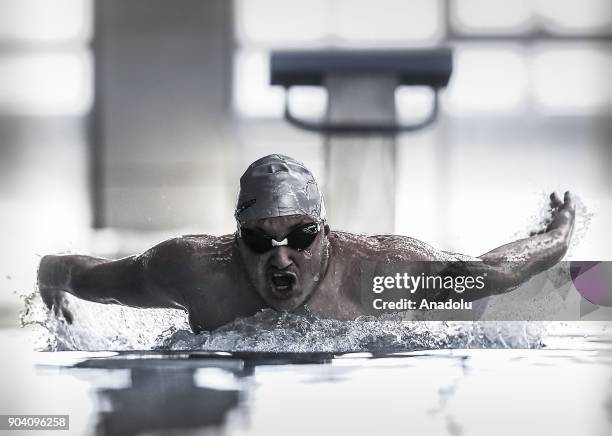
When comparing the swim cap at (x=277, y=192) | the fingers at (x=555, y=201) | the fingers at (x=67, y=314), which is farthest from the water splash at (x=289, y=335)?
the fingers at (x=555, y=201)

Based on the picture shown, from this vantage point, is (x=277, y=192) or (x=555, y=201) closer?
(x=277, y=192)

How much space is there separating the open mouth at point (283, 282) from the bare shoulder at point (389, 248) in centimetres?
12

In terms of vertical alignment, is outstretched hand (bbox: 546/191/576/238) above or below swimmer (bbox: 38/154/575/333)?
above

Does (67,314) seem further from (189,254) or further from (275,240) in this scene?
(275,240)

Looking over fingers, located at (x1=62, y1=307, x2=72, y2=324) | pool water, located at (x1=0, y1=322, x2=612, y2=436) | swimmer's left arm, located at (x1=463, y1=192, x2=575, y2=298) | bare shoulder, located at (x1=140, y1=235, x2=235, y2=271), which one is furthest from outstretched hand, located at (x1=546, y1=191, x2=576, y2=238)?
fingers, located at (x1=62, y1=307, x2=72, y2=324)

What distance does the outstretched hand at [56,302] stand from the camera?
137 cm

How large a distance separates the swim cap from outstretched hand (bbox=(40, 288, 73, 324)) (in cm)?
39

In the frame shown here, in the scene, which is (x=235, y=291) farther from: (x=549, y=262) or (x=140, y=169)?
(x=140, y=169)

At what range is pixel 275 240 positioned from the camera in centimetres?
116

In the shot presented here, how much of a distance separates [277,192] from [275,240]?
69 millimetres

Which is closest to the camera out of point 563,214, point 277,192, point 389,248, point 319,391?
point 319,391

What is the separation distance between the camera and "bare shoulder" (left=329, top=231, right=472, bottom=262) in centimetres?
126
